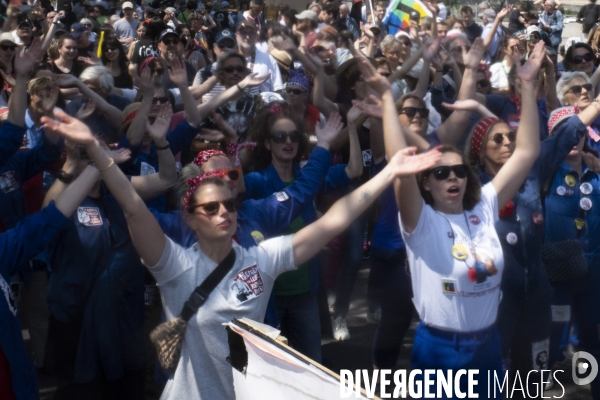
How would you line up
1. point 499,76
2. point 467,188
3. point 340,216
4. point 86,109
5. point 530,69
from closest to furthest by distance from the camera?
1. point 340,216
2. point 467,188
3. point 530,69
4. point 86,109
5. point 499,76

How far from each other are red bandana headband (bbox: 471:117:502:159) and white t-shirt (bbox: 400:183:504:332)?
899 mm

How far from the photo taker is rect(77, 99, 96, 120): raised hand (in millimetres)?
5699

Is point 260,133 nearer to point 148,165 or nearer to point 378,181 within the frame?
point 148,165

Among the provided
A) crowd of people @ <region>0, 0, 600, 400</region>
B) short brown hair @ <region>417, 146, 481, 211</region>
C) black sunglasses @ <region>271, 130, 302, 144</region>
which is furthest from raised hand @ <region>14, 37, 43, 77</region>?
short brown hair @ <region>417, 146, 481, 211</region>

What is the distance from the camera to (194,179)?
3.48 metres

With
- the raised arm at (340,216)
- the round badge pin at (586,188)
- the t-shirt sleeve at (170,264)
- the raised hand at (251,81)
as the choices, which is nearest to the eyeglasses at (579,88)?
the round badge pin at (586,188)

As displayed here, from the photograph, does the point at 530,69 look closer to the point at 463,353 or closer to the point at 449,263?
the point at 449,263

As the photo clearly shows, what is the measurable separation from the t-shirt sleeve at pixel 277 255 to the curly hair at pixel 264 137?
5.03 feet

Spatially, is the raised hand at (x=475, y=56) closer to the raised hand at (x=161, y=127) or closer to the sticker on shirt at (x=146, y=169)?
the raised hand at (x=161, y=127)

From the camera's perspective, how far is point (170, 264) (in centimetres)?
324

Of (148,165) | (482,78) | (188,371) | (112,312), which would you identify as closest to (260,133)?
(148,165)

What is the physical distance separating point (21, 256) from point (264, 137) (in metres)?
1.90

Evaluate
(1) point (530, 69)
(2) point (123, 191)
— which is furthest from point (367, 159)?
(2) point (123, 191)

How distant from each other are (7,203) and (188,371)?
2.24m
